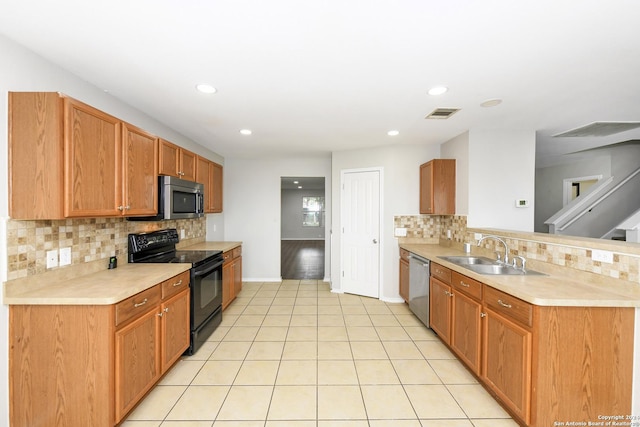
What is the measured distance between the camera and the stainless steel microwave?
2.68 m

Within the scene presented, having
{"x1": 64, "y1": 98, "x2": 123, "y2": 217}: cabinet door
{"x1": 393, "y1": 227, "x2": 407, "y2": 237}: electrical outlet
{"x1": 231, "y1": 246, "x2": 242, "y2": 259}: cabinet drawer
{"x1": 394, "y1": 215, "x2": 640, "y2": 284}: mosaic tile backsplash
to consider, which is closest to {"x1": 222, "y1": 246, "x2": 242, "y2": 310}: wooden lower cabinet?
{"x1": 231, "y1": 246, "x2": 242, "y2": 259}: cabinet drawer

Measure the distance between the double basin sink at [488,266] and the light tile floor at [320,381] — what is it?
0.88m

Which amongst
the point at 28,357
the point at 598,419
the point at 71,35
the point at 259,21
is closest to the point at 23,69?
the point at 71,35

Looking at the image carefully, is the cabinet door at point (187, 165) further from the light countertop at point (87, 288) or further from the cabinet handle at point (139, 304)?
the cabinet handle at point (139, 304)

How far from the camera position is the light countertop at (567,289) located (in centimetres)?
163

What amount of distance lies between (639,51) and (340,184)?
3.41 metres

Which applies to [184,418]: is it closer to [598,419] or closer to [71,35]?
[71,35]

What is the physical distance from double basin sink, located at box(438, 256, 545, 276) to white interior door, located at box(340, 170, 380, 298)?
142cm

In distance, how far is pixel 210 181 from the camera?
3980mm

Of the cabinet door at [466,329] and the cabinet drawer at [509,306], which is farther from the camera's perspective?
the cabinet door at [466,329]

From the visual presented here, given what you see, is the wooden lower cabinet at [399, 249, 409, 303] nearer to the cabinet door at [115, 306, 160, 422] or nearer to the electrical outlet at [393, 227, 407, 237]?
the electrical outlet at [393, 227, 407, 237]

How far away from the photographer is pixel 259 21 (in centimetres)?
145

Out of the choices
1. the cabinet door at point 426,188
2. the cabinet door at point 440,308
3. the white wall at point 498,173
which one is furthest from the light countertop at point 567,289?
the cabinet door at point 426,188

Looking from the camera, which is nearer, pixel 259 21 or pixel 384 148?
pixel 259 21
